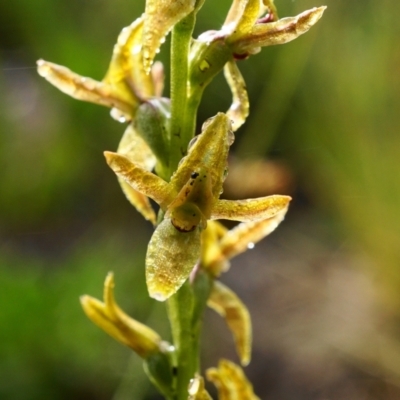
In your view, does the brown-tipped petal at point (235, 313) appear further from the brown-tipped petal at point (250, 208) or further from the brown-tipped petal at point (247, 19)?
the brown-tipped petal at point (247, 19)

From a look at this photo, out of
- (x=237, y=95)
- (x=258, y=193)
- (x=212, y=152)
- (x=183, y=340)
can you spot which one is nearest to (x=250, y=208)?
(x=212, y=152)

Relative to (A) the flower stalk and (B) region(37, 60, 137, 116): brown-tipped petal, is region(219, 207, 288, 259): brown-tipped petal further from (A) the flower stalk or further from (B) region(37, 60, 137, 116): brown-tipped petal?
(B) region(37, 60, 137, 116): brown-tipped petal

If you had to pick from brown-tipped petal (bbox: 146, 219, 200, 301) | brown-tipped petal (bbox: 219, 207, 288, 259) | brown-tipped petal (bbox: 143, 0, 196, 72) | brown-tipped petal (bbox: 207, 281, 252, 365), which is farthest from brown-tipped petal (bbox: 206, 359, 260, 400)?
brown-tipped petal (bbox: 143, 0, 196, 72)

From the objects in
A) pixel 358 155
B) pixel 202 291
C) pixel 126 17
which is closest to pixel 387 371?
pixel 358 155

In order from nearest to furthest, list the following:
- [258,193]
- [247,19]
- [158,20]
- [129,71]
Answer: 1. [158,20]
2. [247,19]
3. [129,71]
4. [258,193]

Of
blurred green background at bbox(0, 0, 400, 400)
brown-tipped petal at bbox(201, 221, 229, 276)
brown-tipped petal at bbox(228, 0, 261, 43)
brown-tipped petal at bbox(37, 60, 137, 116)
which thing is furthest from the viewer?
blurred green background at bbox(0, 0, 400, 400)

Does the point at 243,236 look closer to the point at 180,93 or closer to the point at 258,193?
the point at 180,93
